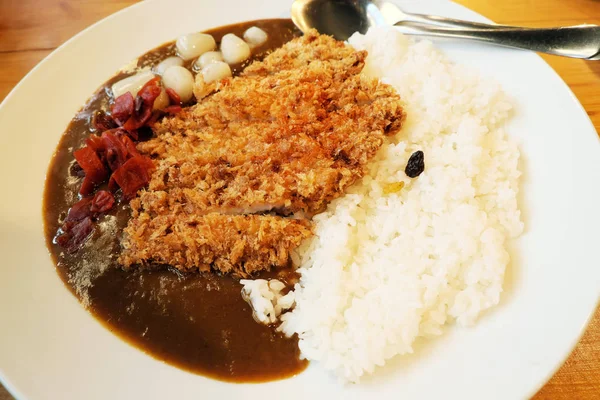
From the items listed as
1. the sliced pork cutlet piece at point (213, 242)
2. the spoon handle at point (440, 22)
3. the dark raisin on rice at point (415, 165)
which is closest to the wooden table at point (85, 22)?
the spoon handle at point (440, 22)

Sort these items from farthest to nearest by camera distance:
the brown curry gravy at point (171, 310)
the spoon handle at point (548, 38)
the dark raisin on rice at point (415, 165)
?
1. the spoon handle at point (548, 38)
2. the dark raisin on rice at point (415, 165)
3. the brown curry gravy at point (171, 310)

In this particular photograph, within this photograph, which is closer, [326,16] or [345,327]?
[345,327]

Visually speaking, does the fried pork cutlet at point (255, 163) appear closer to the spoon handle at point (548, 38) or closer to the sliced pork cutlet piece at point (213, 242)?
the sliced pork cutlet piece at point (213, 242)

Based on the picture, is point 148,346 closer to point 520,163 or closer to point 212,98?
point 212,98

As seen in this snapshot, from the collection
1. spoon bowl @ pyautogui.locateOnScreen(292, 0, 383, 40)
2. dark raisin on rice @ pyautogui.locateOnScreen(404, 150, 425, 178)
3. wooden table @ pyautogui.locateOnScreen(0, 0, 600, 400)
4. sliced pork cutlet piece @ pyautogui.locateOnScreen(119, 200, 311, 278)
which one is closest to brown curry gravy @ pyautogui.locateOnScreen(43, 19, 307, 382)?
sliced pork cutlet piece @ pyautogui.locateOnScreen(119, 200, 311, 278)

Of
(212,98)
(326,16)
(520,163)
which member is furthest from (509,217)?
(326,16)

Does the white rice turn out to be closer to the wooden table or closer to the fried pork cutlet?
the fried pork cutlet
